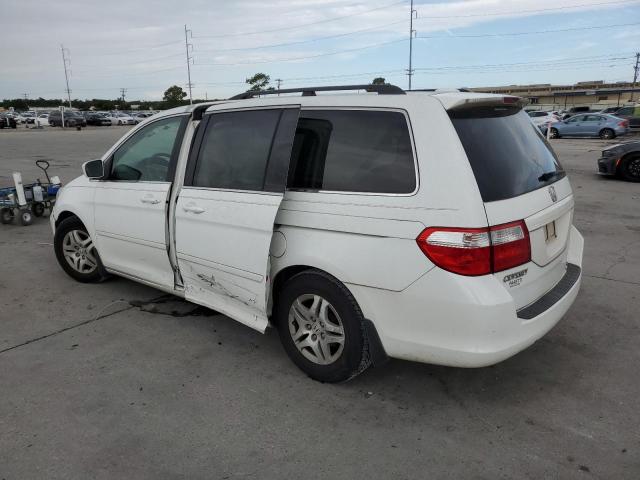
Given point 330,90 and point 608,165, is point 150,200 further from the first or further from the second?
point 608,165

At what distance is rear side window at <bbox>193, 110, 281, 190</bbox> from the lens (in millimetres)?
3447

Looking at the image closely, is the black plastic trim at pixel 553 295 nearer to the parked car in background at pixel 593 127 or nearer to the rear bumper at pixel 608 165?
the rear bumper at pixel 608 165

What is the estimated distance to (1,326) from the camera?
4.25 metres

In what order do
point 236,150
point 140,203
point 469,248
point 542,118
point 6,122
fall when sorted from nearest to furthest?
1. point 469,248
2. point 236,150
3. point 140,203
4. point 542,118
5. point 6,122

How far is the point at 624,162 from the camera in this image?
12195 millimetres

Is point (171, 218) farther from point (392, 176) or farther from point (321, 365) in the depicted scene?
point (392, 176)

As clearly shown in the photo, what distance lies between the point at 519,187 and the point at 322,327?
1474mm

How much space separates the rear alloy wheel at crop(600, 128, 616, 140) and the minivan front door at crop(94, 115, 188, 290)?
1166 inches

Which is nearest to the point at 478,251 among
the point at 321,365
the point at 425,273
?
the point at 425,273

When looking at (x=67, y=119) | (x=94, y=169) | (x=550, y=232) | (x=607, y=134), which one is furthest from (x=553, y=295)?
(x=67, y=119)

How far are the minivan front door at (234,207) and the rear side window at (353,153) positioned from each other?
0.11 m

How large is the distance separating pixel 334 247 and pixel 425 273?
58 centimetres

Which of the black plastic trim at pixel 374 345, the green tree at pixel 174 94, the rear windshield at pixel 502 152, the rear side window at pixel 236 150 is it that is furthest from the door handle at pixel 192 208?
the green tree at pixel 174 94

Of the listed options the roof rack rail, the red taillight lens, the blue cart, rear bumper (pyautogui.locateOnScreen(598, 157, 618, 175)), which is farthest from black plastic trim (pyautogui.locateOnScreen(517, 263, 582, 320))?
rear bumper (pyautogui.locateOnScreen(598, 157, 618, 175))
